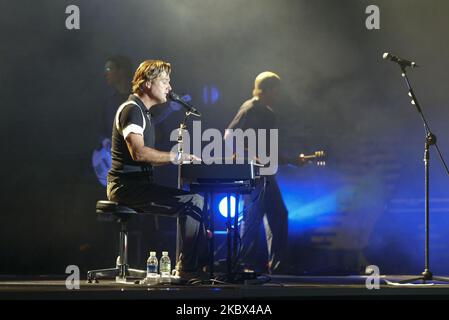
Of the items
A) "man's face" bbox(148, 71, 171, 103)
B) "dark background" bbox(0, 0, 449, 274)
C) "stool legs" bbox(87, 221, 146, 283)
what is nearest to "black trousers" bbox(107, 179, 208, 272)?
"stool legs" bbox(87, 221, 146, 283)

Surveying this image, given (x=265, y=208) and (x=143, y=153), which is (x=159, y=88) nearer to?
(x=143, y=153)

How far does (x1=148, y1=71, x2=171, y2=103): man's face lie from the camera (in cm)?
545

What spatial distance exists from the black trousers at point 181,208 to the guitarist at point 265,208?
1532 millimetres

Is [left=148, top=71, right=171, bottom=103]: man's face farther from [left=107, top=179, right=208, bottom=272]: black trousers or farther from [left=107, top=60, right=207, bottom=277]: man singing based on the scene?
[left=107, top=179, right=208, bottom=272]: black trousers

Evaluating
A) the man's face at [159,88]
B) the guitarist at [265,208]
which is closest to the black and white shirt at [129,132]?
the man's face at [159,88]

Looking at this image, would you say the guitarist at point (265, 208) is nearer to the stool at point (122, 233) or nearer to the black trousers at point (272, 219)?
the black trousers at point (272, 219)

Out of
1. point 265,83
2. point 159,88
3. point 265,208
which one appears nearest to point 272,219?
point 265,208

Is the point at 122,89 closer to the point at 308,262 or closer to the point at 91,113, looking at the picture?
the point at 91,113

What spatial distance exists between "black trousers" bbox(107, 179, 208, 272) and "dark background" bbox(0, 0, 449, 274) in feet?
7.70

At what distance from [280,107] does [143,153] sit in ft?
10.6

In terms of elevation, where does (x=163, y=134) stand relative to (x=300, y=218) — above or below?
above

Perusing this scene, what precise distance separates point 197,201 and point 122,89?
274 cm
